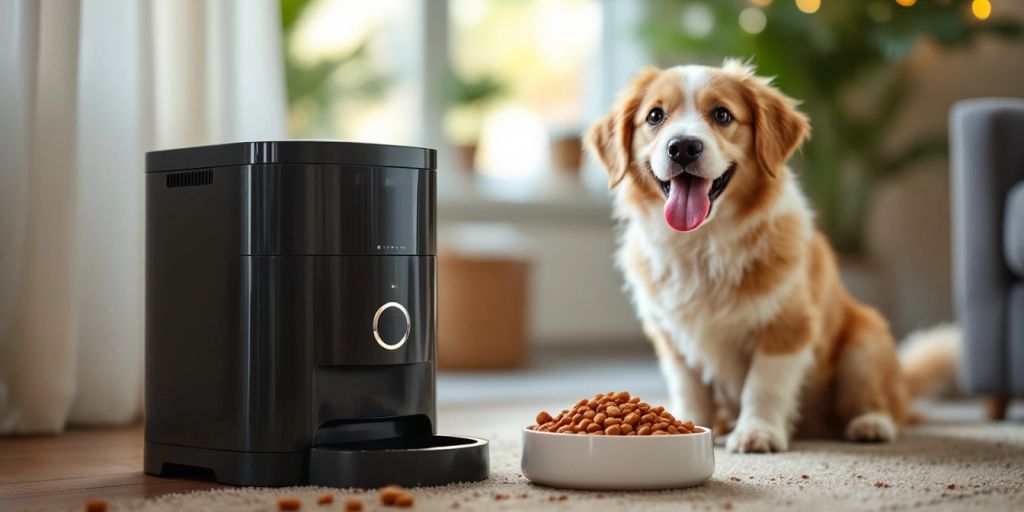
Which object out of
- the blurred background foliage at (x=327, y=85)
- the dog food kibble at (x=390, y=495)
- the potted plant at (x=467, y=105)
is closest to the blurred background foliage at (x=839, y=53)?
the potted plant at (x=467, y=105)

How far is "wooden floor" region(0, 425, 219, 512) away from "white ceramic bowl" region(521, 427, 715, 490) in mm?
471

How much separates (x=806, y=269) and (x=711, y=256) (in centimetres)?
21

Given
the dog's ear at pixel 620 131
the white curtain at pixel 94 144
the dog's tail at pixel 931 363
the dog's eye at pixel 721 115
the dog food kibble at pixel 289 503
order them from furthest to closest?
the dog's tail at pixel 931 363, the white curtain at pixel 94 144, the dog's ear at pixel 620 131, the dog's eye at pixel 721 115, the dog food kibble at pixel 289 503

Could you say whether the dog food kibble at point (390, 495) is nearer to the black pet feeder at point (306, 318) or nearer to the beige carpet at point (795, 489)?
the beige carpet at point (795, 489)

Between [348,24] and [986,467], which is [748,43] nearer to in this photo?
[348,24]

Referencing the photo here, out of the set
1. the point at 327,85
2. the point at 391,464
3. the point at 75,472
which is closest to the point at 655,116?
the point at 391,464

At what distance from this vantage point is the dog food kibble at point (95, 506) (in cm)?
130

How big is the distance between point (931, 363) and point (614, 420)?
4.99 ft

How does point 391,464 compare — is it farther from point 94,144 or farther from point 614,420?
point 94,144

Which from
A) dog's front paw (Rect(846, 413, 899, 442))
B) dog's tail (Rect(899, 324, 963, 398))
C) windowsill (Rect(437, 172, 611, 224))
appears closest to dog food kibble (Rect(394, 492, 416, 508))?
dog's front paw (Rect(846, 413, 899, 442))

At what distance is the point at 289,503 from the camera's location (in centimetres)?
128

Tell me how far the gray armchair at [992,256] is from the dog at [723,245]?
0.56 meters

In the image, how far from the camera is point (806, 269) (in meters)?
2.07

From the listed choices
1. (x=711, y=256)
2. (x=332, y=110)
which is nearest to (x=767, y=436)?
(x=711, y=256)
